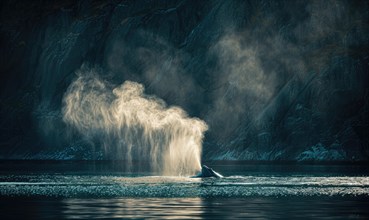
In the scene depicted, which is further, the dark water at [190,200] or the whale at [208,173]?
the whale at [208,173]

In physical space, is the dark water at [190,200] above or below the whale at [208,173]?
below

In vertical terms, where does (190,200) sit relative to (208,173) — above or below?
below

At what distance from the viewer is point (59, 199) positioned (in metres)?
88.9

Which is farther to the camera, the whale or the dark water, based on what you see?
the whale

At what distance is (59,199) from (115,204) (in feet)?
34.3

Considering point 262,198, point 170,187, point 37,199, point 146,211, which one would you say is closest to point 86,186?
point 170,187

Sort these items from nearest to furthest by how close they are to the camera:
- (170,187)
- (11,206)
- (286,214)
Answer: (286,214), (11,206), (170,187)

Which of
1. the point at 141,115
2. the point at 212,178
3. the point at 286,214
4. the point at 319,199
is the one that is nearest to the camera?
the point at 286,214

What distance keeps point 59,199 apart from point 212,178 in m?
53.1

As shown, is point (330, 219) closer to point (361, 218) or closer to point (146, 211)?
point (361, 218)

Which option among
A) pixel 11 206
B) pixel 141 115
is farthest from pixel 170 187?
pixel 141 115

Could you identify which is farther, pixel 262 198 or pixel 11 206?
pixel 262 198

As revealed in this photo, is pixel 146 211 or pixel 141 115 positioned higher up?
pixel 141 115

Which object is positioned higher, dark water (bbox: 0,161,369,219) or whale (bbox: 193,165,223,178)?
whale (bbox: 193,165,223,178)
